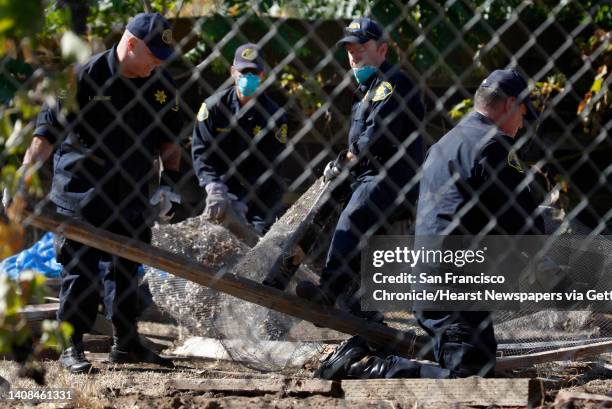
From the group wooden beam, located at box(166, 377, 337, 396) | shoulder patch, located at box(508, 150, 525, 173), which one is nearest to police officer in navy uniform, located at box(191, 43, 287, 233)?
wooden beam, located at box(166, 377, 337, 396)

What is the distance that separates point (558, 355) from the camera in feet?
14.7

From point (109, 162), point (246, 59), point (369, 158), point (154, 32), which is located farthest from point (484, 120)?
point (246, 59)

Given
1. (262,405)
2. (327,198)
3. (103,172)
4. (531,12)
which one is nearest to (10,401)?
(262,405)

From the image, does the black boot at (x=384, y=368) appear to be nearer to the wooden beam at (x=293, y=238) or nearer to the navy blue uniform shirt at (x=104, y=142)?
the wooden beam at (x=293, y=238)

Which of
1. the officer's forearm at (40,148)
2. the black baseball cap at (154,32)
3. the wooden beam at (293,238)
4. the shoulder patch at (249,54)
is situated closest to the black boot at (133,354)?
the wooden beam at (293,238)

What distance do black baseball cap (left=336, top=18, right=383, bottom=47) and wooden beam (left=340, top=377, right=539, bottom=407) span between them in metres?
2.24

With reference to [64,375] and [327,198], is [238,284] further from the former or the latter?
[327,198]

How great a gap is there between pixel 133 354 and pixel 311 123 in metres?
2.45

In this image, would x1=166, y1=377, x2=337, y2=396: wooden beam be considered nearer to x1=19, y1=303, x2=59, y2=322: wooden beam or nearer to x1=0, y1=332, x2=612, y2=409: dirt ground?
x1=0, y1=332, x2=612, y2=409: dirt ground

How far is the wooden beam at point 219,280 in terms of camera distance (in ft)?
11.5

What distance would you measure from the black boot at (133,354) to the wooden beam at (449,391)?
1.64 meters

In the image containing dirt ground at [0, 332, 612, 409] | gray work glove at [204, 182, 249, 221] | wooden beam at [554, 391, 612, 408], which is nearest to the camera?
wooden beam at [554, 391, 612, 408]

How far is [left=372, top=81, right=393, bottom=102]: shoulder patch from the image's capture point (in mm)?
4922

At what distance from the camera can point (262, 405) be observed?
374 cm
